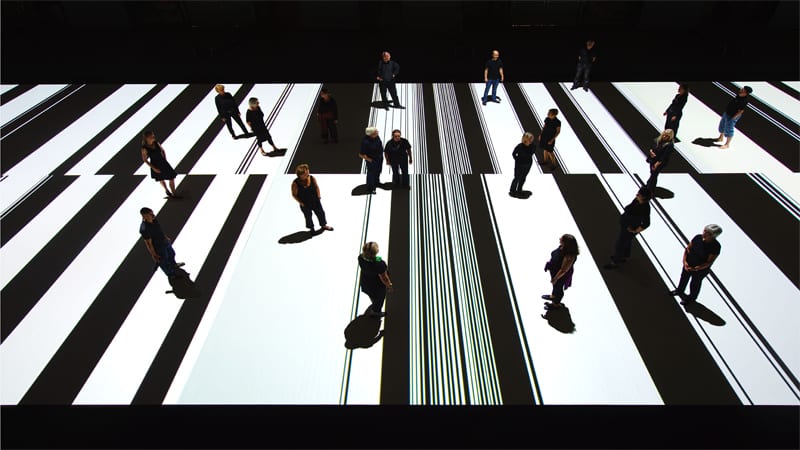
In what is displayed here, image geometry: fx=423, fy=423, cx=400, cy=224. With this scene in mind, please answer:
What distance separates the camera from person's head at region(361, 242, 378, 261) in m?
4.38

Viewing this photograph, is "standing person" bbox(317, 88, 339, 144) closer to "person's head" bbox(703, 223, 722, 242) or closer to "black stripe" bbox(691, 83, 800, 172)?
"person's head" bbox(703, 223, 722, 242)

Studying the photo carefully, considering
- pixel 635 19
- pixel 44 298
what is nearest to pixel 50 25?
pixel 44 298

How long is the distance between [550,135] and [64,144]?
35.1 feet

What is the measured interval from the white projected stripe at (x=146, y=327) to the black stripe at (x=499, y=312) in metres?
4.05

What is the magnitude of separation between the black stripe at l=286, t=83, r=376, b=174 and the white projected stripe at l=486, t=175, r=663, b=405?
11.8ft

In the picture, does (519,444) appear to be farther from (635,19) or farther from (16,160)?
(635,19)

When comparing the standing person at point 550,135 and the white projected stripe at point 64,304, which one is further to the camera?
the standing person at point 550,135

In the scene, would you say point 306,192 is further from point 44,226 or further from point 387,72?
point 387,72

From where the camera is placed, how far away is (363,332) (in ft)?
17.0

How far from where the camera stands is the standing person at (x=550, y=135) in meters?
7.79

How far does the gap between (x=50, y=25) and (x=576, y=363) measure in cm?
2184

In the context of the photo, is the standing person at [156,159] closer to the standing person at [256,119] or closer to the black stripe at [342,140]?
the standing person at [256,119]

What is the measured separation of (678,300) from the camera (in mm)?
5516

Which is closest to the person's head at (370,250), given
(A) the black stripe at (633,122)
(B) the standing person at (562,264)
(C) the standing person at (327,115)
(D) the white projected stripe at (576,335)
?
(B) the standing person at (562,264)
